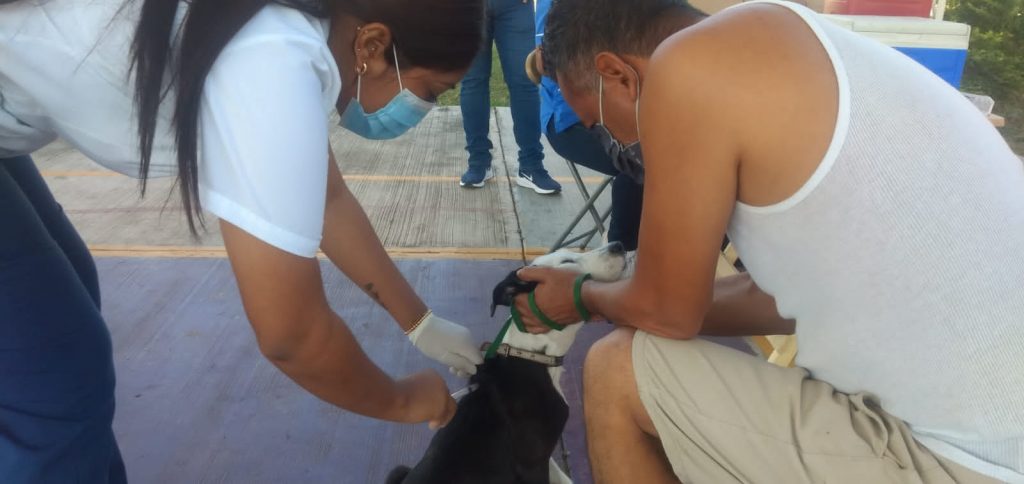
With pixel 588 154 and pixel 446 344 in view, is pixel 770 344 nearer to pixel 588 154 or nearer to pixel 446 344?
pixel 588 154

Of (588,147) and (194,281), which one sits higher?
(588,147)

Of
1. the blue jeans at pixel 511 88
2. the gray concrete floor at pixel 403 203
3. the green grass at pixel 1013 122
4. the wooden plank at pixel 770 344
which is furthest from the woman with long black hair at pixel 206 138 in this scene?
the green grass at pixel 1013 122

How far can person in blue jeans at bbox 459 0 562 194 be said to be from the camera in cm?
425

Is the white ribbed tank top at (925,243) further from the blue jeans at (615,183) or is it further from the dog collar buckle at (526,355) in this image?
the blue jeans at (615,183)

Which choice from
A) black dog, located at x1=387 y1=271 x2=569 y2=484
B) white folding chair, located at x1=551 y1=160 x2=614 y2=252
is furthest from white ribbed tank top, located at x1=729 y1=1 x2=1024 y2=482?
white folding chair, located at x1=551 y1=160 x2=614 y2=252

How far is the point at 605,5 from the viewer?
5.34ft

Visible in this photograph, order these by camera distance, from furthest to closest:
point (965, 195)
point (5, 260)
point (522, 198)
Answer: point (522, 198), point (5, 260), point (965, 195)

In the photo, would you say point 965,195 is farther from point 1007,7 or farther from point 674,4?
point 1007,7

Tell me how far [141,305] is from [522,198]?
2.24 meters

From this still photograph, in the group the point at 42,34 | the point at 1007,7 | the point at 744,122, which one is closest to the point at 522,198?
the point at 744,122

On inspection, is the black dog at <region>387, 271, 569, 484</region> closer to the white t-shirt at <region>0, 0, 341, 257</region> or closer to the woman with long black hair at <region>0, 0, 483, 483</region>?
the woman with long black hair at <region>0, 0, 483, 483</region>

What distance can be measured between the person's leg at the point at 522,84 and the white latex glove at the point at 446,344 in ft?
8.37

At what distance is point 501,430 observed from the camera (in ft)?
6.08

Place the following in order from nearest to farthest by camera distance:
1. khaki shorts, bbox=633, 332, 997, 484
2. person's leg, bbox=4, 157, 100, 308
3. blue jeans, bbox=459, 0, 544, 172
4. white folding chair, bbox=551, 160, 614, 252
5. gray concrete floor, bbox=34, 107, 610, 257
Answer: khaki shorts, bbox=633, 332, 997, 484 → person's leg, bbox=4, 157, 100, 308 → white folding chair, bbox=551, 160, 614, 252 → gray concrete floor, bbox=34, 107, 610, 257 → blue jeans, bbox=459, 0, 544, 172
